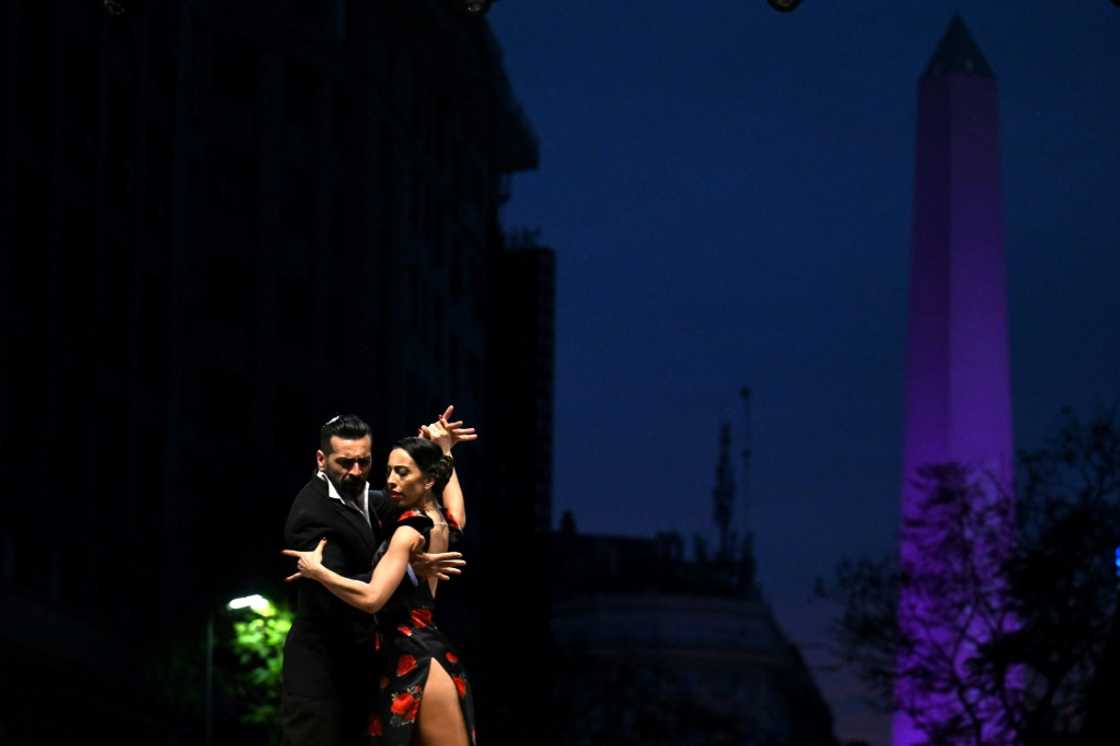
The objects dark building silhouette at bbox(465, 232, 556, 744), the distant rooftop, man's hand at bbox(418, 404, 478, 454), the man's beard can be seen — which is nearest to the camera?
the man's beard

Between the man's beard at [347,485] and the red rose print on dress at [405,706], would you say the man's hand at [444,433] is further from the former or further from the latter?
the red rose print on dress at [405,706]

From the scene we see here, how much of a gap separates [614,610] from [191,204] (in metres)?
86.5

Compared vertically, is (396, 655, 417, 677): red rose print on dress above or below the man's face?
below

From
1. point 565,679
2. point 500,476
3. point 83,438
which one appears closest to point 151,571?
point 83,438

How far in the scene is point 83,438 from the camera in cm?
4509

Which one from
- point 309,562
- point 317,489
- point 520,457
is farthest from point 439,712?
point 520,457

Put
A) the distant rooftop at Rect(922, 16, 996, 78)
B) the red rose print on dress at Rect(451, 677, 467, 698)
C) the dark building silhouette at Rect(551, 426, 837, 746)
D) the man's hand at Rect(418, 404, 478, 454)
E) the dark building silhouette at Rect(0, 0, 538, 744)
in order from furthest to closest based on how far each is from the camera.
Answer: the dark building silhouette at Rect(551, 426, 837, 746) < the distant rooftop at Rect(922, 16, 996, 78) < the dark building silhouette at Rect(0, 0, 538, 744) < the man's hand at Rect(418, 404, 478, 454) < the red rose print on dress at Rect(451, 677, 467, 698)

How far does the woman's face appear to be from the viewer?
1110 centimetres

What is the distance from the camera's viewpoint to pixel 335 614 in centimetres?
1111

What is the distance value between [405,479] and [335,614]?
0.80 metres

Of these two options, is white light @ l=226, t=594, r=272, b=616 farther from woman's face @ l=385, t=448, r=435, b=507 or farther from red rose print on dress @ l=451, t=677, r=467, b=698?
woman's face @ l=385, t=448, r=435, b=507

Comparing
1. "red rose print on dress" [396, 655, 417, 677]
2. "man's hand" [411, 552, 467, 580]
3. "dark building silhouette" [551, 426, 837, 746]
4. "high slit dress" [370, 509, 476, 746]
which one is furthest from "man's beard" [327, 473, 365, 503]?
"dark building silhouette" [551, 426, 837, 746]

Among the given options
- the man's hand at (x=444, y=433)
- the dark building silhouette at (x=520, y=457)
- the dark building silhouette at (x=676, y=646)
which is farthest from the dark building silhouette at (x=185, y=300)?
the man's hand at (x=444, y=433)

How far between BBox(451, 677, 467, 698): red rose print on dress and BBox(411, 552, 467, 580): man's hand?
0.55 m
